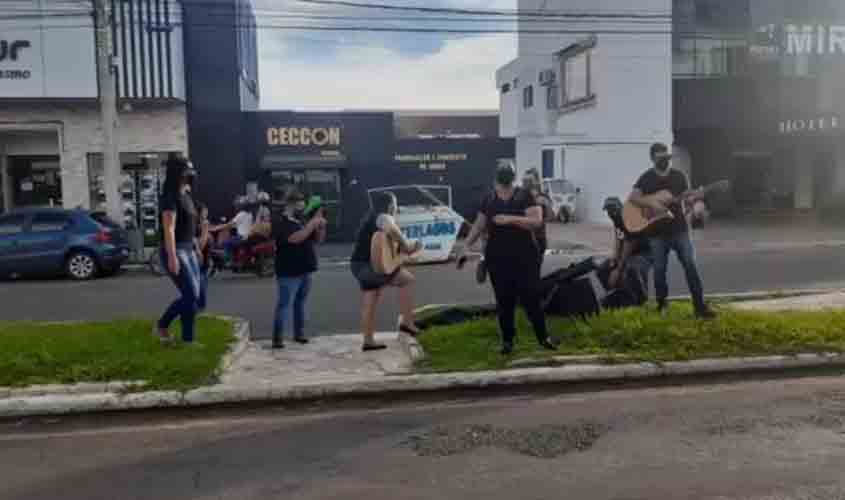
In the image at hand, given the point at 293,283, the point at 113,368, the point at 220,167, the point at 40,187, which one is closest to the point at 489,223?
the point at 293,283

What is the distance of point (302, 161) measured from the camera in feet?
70.1

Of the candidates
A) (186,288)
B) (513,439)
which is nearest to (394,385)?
(513,439)

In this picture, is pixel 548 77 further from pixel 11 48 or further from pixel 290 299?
pixel 290 299

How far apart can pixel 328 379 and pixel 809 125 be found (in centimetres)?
2495

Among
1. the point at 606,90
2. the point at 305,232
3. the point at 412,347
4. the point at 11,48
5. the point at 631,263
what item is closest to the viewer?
the point at 412,347

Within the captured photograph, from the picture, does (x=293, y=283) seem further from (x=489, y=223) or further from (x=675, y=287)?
(x=675, y=287)

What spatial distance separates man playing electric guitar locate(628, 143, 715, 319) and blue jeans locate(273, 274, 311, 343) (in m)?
3.46

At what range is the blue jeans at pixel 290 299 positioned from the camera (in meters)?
7.45

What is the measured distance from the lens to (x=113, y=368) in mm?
6207

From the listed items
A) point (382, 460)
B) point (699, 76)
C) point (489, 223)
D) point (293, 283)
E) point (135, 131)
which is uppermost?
point (699, 76)

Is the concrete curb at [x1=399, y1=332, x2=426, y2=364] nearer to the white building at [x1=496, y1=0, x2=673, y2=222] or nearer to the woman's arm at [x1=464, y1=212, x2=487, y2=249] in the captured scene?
the woman's arm at [x1=464, y1=212, x2=487, y2=249]

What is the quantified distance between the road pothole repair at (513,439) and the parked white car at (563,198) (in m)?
23.8

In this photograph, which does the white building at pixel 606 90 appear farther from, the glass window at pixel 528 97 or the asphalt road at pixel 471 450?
the asphalt road at pixel 471 450

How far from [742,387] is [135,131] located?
17835 millimetres
